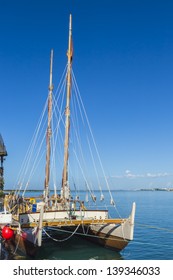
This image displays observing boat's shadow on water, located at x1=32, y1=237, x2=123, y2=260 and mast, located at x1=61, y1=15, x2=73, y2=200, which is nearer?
boat's shadow on water, located at x1=32, y1=237, x2=123, y2=260

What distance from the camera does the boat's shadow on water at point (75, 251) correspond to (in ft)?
66.1

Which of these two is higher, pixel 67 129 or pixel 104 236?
pixel 67 129

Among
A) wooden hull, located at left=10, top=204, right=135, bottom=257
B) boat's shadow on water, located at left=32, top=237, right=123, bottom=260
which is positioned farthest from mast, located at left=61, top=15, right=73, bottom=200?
boat's shadow on water, located at left=32, top=237, right=123, bottom=260

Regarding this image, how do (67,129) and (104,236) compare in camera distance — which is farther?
(67,129)

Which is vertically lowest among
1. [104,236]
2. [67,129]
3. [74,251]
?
[74,251]

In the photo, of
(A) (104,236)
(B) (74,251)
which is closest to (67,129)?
(A) (104,236)

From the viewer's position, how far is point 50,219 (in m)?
20.3

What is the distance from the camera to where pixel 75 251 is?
21.9 meters

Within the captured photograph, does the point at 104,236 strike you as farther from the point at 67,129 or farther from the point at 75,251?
the point at 67,129

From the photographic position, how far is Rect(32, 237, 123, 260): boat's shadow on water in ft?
66.1

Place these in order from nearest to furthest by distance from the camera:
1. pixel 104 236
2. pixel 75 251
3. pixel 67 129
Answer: pixel 104 236 < pixel 75 251 < pixel 67 129

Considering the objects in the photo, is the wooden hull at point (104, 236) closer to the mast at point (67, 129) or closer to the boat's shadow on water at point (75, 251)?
the boat's shadow on water at point (75, 251)

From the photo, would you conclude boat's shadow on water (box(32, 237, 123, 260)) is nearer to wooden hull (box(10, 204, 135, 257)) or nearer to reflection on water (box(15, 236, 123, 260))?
reflection on water (box(15, 236, 123, 260))
